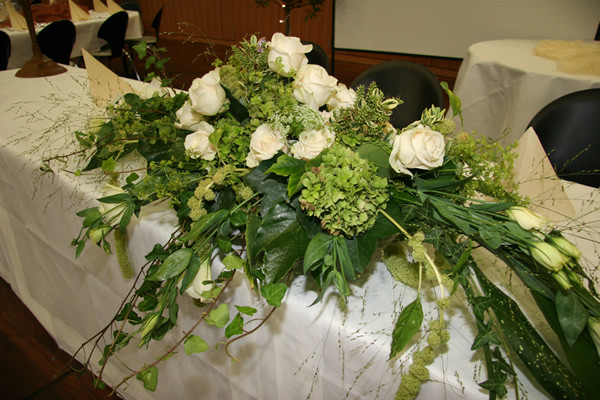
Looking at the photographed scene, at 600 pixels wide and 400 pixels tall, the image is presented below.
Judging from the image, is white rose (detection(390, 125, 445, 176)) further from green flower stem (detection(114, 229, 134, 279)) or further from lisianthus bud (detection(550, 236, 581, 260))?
green flower stem (detection(114, 229, 134, 279))

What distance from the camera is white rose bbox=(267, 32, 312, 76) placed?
0.70 meters

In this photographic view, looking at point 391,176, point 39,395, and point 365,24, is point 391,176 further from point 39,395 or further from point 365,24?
point 365,24

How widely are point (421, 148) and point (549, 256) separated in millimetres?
210

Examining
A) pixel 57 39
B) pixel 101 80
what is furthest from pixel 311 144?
pixel 57 39

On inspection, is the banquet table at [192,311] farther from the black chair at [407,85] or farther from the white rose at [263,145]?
the black chair at [407,85]

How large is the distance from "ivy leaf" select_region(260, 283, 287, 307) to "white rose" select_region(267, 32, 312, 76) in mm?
380

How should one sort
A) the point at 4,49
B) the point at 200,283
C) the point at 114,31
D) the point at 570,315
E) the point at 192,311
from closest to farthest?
1. the point at 570,315
2. the point at 200,283
3. the point at 192,311
4. the point at 4,49
5. the point at 114,31

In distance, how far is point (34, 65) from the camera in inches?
75.3

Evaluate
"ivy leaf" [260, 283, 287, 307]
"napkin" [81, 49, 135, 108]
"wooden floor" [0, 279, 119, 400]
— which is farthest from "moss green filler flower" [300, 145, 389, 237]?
"wooden floor" [0, 279, 119, 400]

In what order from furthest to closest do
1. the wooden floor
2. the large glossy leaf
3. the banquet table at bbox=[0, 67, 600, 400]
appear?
the wooden floor < the banquet table at bbox=[0, 67, 600, 400] < the large glossy leaf

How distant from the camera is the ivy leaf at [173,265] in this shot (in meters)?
0.57

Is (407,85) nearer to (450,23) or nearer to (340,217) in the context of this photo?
(340,217)

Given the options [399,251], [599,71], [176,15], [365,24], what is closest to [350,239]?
[399,251]

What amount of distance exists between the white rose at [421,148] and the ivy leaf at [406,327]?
0.62 feet
